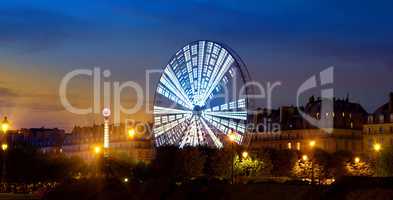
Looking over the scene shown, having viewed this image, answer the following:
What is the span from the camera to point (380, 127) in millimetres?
140500

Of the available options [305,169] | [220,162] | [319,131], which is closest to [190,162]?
[220,162]

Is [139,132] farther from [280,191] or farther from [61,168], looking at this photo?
[280,191]

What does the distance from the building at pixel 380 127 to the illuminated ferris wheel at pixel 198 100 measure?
177ft

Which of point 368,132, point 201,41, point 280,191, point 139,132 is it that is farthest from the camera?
point 139,132

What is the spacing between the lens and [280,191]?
1604 inches

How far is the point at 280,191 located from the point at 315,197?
981 centimetres

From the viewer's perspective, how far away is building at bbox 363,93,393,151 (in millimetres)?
138250

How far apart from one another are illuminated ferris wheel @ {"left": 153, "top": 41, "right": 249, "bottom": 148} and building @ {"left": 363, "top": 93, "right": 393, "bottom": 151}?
54.0m

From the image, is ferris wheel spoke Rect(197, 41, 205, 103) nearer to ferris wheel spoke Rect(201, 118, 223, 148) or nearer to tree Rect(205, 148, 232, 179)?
ferris wheel spoke Rect(201, 118, 223, 148)

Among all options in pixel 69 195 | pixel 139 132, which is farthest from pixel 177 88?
pixel 139 132

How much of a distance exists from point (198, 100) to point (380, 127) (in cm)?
6000

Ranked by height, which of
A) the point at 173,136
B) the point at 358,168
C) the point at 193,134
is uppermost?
the point at 193,134

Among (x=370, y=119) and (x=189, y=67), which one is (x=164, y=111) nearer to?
(x=189, y=67)

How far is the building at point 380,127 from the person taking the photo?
138250 millimetres
